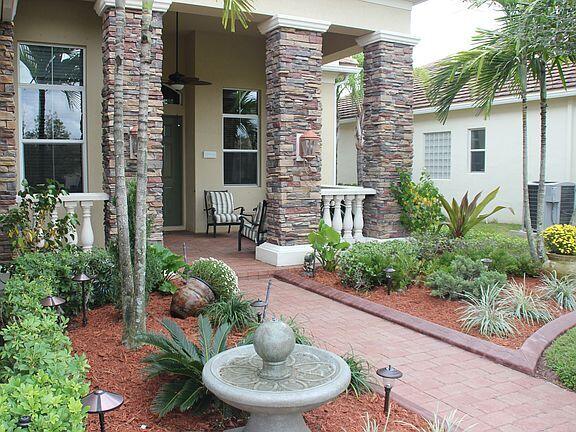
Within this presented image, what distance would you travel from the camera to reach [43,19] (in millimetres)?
8203

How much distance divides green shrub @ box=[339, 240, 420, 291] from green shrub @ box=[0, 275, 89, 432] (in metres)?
3.95

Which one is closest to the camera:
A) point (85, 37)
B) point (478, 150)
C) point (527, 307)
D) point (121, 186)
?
point (121, 186)

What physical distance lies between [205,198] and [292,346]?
862cm

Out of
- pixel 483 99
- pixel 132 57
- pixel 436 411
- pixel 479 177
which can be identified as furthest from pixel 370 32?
pixel 479 177

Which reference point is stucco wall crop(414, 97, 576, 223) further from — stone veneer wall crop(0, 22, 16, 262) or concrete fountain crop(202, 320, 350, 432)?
concrete fountain crop(202, 320, 350, 432)

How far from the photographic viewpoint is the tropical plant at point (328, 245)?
25.7ft

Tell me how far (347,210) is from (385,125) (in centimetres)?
155

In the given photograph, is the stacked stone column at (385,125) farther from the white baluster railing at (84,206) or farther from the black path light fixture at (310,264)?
the white baluster railing at (84,206)

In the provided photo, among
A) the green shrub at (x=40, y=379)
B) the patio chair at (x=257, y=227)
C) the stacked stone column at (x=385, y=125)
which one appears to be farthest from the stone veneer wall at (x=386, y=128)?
the green shrub at (x=40, y=379)

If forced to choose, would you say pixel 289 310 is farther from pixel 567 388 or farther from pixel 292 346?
pixel 292 346

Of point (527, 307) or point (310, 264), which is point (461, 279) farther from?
point (310, 264)

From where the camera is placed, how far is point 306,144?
844 centimetres

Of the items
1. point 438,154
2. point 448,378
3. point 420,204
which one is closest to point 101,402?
point 448,378

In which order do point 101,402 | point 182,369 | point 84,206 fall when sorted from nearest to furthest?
point 101,402
point 182,369
point 84,206
